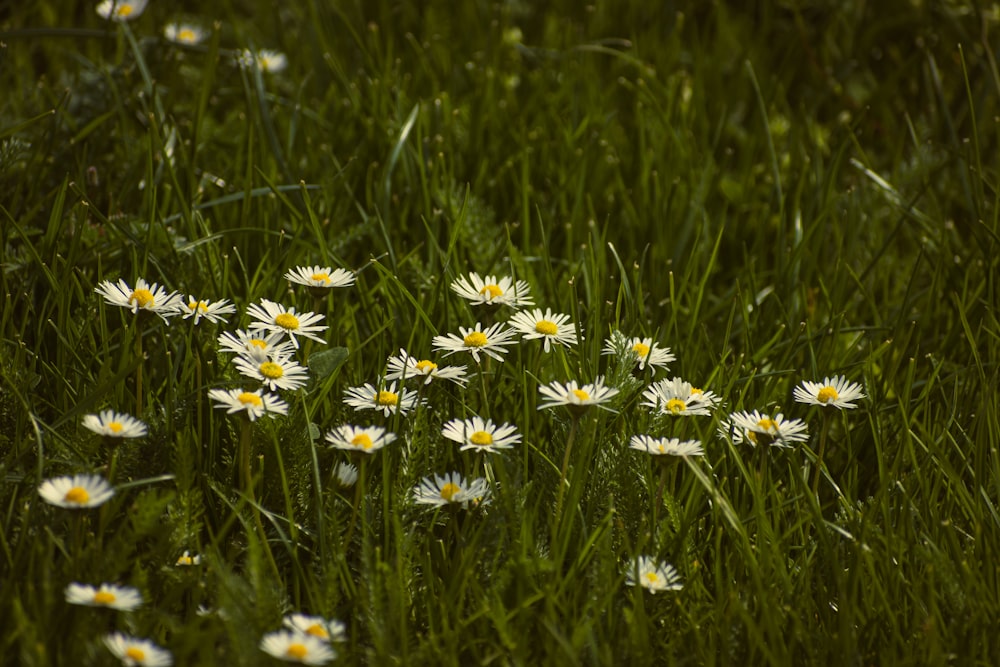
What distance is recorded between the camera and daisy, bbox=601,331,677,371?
175 cm

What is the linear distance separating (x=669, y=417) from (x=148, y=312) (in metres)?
0.87

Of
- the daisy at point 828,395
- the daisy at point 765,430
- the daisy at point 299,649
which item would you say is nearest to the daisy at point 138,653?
the daisy at point 299,649

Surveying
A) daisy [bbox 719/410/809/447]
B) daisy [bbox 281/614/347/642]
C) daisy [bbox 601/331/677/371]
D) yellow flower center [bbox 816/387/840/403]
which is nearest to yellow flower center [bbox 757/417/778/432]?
daisy [bbox 719/410/809/447]

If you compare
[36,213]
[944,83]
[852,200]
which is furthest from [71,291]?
[944,83]

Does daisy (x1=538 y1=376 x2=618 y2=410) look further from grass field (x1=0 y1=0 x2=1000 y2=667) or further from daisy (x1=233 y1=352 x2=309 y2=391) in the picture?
daisy (x1=233 y1=352 x2=309 y2=391)

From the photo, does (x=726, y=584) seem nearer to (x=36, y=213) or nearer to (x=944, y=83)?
(x=36, y=213)

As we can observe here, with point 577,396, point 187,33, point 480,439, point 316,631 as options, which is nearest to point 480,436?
point 480,439

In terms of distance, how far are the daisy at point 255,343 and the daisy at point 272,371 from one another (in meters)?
0.01

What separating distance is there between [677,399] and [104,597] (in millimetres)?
890

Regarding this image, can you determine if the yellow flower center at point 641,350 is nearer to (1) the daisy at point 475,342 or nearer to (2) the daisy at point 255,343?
Answer: (1) the daisy at point 475,342

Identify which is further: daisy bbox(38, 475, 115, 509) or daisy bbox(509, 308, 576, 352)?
daisy bbox(509, 308, 576, 352)

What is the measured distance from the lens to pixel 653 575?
1483 mm

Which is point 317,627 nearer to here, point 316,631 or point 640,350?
point 316,631

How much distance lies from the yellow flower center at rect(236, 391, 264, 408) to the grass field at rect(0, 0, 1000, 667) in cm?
3
